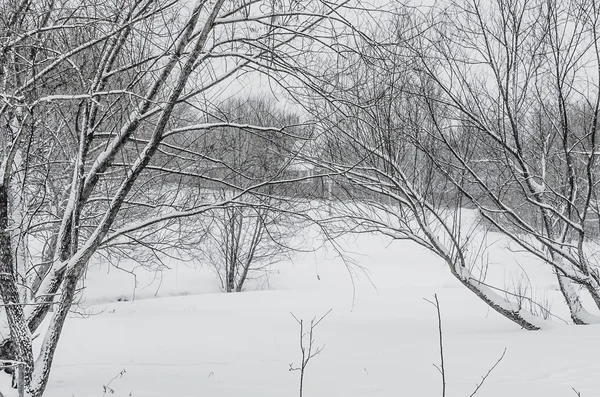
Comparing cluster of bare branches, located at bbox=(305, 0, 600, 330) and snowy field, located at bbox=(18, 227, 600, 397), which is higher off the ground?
cluster of bare branches, located at bbox=(305, 0, 600, 330)

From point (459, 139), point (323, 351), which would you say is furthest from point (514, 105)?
point (323, 351)

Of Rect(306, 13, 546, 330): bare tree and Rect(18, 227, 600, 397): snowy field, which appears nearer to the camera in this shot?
Rect(18, 227, 600, 397): snowy field

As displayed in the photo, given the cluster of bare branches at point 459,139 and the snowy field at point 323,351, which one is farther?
the cluster of bare branches at point 459,139

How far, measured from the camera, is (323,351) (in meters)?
7.11

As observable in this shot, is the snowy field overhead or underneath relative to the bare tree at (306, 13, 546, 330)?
underneath

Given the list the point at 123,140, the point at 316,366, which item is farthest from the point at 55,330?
the point at 316,366

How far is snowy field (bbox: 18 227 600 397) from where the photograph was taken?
16.2ft

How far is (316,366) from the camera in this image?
614 centimetres

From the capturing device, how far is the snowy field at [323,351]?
4934mm

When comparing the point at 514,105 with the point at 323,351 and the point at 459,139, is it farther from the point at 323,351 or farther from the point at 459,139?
the point at 323,351

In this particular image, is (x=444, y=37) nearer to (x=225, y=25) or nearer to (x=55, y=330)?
(x=225, y=25)

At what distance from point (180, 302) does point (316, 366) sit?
26.5 feet

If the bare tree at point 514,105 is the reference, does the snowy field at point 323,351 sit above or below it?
below

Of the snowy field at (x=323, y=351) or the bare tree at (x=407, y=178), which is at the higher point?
the bare tree at (x=407, y=178)
